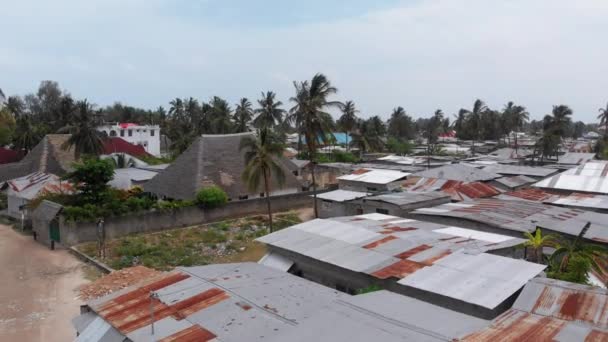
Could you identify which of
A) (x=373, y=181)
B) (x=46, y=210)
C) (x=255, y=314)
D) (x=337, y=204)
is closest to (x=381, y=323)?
(x=255, y=314)

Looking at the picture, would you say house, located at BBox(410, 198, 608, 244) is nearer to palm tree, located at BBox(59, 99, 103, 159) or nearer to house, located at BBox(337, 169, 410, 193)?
house, located at BBox(337, 169, 410, 193)

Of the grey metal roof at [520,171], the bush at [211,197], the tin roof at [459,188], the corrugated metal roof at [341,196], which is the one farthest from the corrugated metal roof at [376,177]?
the bush at [211,197]

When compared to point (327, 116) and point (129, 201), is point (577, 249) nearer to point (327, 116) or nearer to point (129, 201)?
point (327, 116)

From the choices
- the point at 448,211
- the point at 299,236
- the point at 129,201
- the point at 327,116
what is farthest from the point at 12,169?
the point at 448,211

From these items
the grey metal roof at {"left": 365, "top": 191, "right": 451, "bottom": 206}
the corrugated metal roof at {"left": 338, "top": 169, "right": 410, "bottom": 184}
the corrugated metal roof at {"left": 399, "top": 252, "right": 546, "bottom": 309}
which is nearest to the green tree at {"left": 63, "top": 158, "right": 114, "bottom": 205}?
the grey metal roof at {"left": 365, "top": 191, "right": 451, "bottom": 206}

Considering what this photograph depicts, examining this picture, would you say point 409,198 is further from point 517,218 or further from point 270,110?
point 270,110
